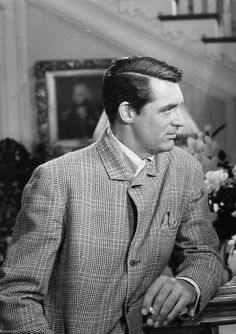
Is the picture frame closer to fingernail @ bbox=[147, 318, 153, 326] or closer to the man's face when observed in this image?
the man's face

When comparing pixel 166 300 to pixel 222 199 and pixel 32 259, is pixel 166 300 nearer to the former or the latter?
pixel 32 259

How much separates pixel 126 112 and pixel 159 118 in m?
0.08

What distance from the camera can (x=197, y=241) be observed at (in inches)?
59.6

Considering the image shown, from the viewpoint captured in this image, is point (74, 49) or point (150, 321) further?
point (74, 49)

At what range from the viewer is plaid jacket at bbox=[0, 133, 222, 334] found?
1417mm

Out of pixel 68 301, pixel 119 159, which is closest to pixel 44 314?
pixel 68 301

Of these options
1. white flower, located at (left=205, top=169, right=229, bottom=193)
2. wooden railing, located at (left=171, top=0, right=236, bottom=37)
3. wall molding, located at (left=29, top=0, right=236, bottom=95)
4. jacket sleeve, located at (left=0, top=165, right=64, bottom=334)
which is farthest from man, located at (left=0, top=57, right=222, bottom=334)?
wooden railing, located at (left=171, top=0, right=236, bottom=37)

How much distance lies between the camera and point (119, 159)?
5.04 feet

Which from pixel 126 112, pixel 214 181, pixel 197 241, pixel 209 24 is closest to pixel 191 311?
pixel 197 241

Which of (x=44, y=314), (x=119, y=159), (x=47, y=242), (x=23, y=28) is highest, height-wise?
(x=23, y=28)

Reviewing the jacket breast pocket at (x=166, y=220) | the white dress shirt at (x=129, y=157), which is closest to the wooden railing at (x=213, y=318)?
the jacket breast pocket at (x=166, y=220)

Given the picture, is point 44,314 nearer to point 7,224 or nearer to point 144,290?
point 144,290

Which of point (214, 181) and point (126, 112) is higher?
point (126, 112)

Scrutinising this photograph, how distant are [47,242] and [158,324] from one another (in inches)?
11.7
